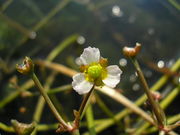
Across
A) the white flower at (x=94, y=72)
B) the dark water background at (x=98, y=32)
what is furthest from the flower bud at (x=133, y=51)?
the dark water background at (x=98, y=32)

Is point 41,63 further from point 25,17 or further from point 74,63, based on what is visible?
point 25,17

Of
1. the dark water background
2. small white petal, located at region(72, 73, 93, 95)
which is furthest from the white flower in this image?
the dark water background

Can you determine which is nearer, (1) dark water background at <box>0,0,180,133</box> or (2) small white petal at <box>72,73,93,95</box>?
(2) small white petal at <box>72,73,93,95</box>

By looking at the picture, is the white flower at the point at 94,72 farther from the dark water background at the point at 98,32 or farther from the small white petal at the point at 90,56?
the dark water background at the point at 98,32

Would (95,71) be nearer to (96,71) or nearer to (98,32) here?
(96,71)

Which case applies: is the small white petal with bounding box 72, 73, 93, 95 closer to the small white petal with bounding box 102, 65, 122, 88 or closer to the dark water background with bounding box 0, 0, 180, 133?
the small white petal with bounding box 102, 65, 122, 88
